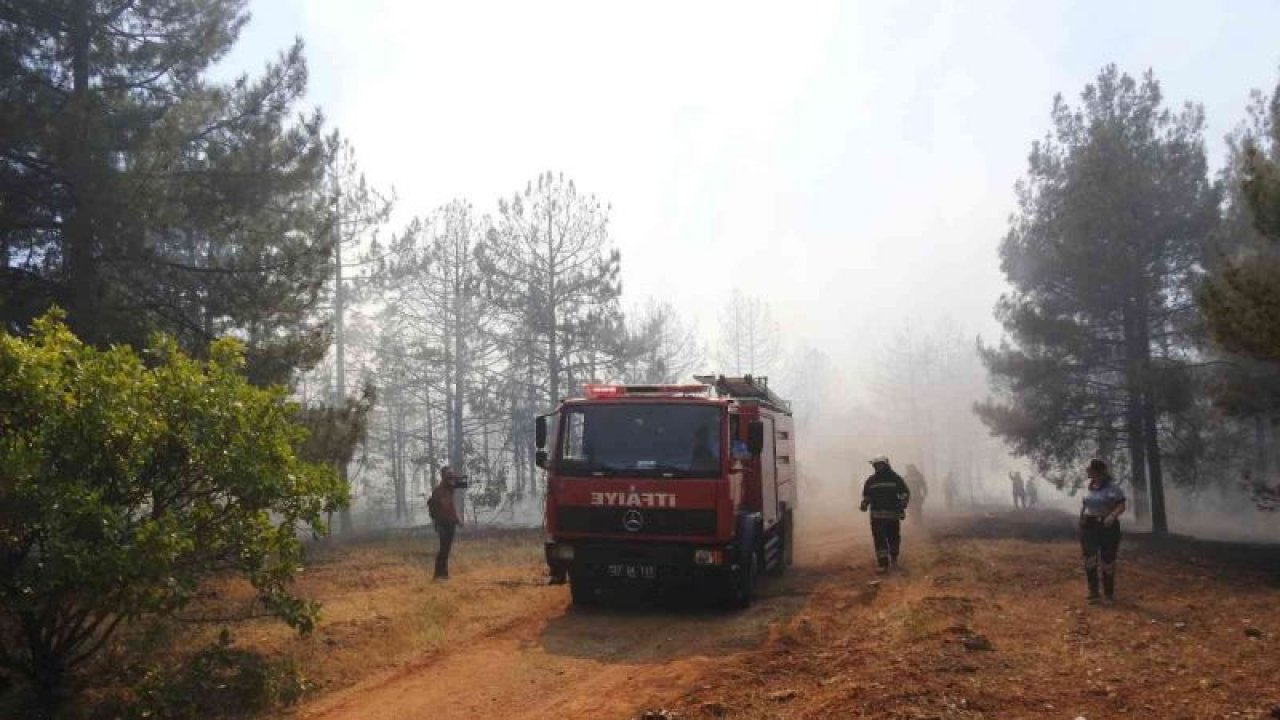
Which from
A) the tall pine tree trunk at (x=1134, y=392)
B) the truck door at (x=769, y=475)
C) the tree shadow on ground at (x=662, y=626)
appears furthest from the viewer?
the tall pine tree trunk at (x=1134, y=392)

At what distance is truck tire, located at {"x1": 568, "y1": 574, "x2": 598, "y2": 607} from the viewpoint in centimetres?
1126

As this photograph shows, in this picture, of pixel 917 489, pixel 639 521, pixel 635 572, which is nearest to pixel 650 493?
pixel 639 521

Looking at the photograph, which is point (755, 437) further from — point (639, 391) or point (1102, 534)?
point (1102, 534)

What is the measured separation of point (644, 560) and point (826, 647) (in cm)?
256

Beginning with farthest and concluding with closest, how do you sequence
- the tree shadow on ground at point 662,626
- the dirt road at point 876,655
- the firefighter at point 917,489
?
the firefighter at point 917,489 → the tree shadow on ground at point 662,626 → the dirt road at point 876,655

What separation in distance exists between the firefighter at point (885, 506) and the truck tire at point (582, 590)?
4608 millimetres

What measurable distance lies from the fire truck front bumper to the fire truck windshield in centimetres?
83

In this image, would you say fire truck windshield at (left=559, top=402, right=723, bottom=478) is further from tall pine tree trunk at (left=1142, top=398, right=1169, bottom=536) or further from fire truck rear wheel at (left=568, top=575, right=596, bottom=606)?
tall pine tree trunk at (left=1142, top=398, right=1169, bottom=536)

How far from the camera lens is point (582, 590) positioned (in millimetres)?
11391

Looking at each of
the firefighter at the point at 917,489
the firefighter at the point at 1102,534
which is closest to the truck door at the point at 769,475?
the firefighter at the point at 1102,534

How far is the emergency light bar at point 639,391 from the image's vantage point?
37.9 ft

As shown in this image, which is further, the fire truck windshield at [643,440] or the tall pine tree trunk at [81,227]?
the tall pine tree trunk at [81,227]

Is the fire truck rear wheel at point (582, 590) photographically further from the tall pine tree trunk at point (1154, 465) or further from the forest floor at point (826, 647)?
the tall pine tree trunk at point (1154, 465)

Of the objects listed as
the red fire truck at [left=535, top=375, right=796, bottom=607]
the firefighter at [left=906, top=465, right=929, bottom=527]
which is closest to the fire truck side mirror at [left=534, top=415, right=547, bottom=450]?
the red fire truck at [left=535, top=375, right=796, bottom=607]
